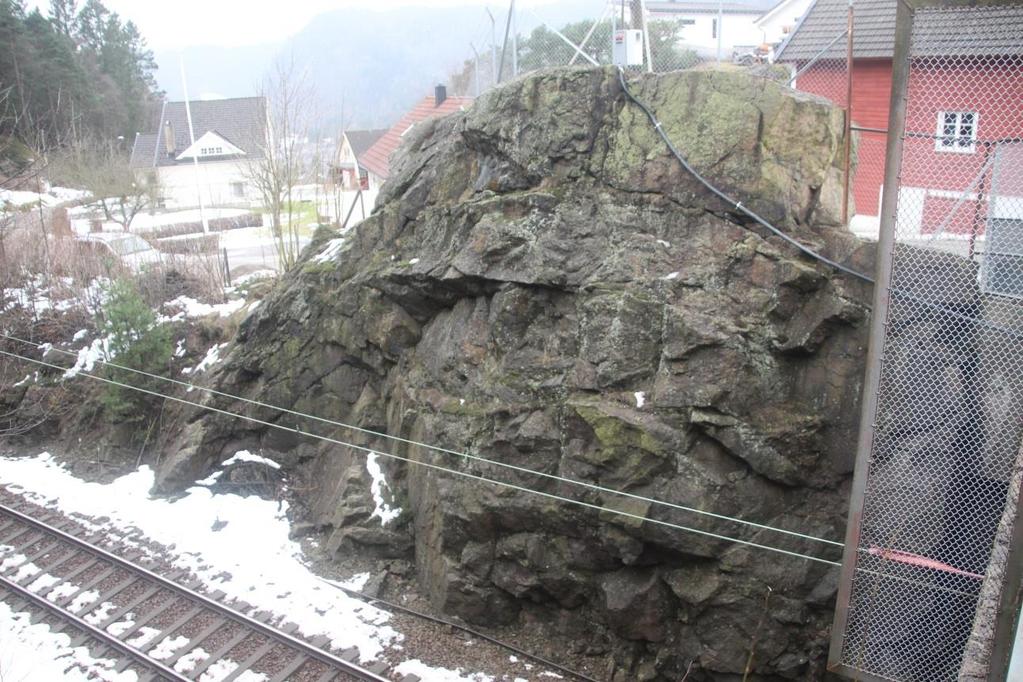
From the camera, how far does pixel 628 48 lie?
Result: 32.3ft

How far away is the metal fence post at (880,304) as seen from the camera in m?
5.59

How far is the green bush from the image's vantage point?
13.0 meters

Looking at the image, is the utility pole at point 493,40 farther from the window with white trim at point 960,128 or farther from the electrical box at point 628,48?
the window with white trim at point 960,128

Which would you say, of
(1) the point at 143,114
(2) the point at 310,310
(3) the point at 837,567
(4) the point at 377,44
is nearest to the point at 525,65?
(2) the point at 310,310

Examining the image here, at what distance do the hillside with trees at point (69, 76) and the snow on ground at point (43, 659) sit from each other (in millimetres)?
8519

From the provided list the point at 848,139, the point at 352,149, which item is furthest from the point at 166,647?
the point at 352,149

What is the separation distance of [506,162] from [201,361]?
24.1 ft

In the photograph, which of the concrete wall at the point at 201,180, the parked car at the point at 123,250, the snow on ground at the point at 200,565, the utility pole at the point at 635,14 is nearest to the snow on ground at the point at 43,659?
the snow on ground at the point at 200,565

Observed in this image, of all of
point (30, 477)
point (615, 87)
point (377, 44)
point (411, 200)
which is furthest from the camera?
point (377, 44)

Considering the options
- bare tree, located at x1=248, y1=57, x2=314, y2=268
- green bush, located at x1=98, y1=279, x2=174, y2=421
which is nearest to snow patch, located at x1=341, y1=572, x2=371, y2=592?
green bush, located at x1=98, y1=279, x2=174, y2=421

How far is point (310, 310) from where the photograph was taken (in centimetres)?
1202

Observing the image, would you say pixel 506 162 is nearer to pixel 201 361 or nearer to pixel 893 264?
pixel 893 264

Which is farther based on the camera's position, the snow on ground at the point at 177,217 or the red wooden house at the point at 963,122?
the snow on ground at the point at 177,217

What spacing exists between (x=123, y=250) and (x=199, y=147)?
15281 mm
